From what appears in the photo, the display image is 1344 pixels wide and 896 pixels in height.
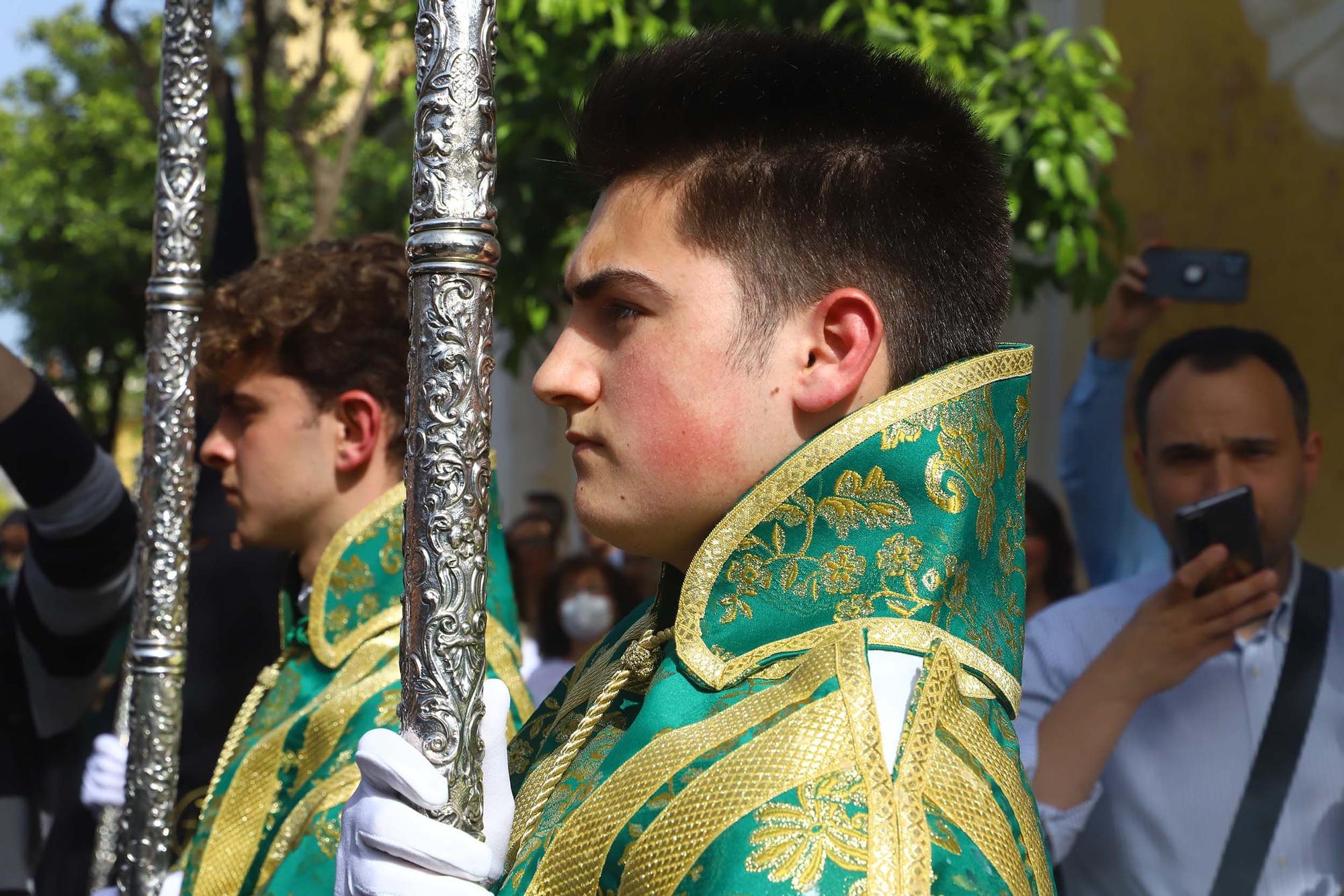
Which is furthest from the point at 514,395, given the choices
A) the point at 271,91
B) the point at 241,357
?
the point at 241,357

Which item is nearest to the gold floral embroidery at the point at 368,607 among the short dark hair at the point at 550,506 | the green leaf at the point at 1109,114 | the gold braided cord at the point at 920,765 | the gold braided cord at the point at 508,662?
the gold braided cord at the point at 508,662

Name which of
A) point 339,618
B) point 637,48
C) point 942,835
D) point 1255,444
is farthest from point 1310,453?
point 942,835

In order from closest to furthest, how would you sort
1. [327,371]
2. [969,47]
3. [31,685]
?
[327,371], [31,685], [969,47]

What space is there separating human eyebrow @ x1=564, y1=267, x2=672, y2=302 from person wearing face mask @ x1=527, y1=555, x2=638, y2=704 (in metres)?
3.90

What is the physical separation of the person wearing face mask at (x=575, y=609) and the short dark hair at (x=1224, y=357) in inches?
97.4

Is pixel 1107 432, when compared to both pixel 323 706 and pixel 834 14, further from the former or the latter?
pixel 323 706

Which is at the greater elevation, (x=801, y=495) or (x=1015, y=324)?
(x=1015, y=324)

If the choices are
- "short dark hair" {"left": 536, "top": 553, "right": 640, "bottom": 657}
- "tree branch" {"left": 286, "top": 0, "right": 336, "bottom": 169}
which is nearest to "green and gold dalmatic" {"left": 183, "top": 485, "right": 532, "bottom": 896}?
"short dark hair" {"left": 536, "top": 553, "right": 640, "bottom": 657}

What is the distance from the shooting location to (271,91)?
691 inches

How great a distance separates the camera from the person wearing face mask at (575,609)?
18.7 ft

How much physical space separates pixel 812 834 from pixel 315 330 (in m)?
1.86

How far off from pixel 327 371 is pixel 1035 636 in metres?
1.71

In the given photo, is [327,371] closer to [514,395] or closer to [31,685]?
[31,685]

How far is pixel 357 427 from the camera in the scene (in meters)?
2.93
